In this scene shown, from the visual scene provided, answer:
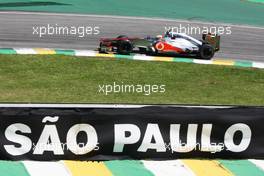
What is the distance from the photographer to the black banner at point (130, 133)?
986 cm

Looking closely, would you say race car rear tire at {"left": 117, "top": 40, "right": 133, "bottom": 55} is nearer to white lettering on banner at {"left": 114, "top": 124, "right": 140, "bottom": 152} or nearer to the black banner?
the black banner

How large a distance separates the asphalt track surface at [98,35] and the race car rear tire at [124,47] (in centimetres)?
191

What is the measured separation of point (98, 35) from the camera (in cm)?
2850

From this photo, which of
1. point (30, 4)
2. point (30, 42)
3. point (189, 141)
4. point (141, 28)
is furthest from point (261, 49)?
point (189, 141)

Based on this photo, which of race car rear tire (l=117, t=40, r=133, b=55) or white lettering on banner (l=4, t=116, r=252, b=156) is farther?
race car rear tire (l=117, t=40, r=133, b=55)

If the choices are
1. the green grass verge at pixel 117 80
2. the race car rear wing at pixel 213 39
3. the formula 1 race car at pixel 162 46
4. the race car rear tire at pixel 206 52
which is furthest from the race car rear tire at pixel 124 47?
the race car rear wing at pixel 213 39

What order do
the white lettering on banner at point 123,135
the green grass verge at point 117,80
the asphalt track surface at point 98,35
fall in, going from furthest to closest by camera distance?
the asphalt track surface at point 98,35
the green grass verge at point 117,80
the white lettering on banner at point 123,135

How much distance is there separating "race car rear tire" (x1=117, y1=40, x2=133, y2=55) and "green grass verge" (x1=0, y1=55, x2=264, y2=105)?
1.31m

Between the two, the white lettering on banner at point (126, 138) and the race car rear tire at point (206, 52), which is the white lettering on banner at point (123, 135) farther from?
the race car rear tire at point (206, 52)

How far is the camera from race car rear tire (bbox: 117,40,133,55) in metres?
23.8

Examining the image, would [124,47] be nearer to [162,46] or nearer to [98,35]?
[162,46]

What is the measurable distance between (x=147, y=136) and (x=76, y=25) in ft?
68.4

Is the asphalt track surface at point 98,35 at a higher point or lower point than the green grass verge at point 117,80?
higher

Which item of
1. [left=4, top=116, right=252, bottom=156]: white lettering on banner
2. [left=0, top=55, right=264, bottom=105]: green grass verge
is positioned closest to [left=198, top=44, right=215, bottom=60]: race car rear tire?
[left=0, top=55, right=264, bottom=105]: green grass verge
